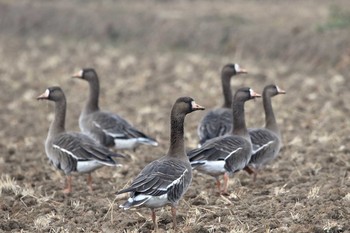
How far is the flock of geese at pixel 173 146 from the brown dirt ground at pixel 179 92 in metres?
0.40

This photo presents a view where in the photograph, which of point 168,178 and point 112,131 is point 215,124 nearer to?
point 112,131

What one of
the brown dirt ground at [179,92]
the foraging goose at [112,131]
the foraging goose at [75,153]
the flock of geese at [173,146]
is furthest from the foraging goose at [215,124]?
the foraging goose at [75,153]

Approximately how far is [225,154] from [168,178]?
191 cm

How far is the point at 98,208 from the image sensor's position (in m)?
10.8

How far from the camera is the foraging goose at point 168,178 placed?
9.09 meters

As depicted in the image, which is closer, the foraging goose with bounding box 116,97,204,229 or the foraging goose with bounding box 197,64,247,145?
the foraging goose with bounding box 116,97,204,229

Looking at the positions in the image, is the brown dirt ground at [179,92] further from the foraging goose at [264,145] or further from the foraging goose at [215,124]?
the foraging goose at [215,124]

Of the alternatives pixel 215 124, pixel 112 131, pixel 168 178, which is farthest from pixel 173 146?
pixel 112 131

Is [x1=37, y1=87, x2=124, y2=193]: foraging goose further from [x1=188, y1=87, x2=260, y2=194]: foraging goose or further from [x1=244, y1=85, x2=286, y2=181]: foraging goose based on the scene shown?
[x1=244, y1=85, x2=286, y2=181]: foraging goose

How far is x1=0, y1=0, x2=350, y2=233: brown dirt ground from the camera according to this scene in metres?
10.2

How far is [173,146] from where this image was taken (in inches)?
401

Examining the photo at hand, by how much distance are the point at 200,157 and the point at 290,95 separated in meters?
→ 9.72

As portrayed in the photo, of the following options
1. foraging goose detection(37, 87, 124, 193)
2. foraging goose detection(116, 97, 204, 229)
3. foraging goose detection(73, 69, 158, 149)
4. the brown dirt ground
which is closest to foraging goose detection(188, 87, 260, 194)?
the brown dirt ground

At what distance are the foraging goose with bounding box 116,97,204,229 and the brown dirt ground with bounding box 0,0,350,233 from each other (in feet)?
1.52
